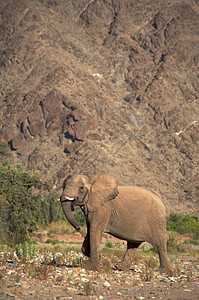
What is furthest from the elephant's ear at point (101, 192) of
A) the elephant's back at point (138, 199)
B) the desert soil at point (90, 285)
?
the desert soil at point (90, 285)

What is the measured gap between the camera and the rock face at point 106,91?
8575 centimetres

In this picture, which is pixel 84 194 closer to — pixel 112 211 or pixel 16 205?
pixel 112 211

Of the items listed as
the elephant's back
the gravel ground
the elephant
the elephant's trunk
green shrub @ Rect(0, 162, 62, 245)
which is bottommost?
green shrub @ Rect(0, 162, 62, 245)

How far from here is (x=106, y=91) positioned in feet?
360

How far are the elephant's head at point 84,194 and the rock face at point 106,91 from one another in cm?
5820

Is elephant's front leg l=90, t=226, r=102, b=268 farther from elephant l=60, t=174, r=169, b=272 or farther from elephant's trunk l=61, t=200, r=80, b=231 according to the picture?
elephant's trunk l=61, t=200, r=80, b=231

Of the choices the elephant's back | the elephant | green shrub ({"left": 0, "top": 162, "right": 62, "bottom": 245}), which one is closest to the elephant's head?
the elephant

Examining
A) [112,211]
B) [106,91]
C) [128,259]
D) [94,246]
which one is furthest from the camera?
[106,91]

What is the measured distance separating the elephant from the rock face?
5805 centimetres

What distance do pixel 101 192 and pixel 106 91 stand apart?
99195 mm

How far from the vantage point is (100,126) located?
9294cm

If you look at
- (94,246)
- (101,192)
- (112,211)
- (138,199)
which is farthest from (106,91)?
(94,246)

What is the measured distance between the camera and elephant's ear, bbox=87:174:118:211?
12008 mm

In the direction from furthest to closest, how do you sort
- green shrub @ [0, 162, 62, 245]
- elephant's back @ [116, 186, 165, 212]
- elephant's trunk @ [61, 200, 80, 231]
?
green shrub @ [0, 162, 62, 245], elephant's back @ [116, 186, 165, 212], elephant's trunk @ [61, 200, 80, 231]
